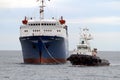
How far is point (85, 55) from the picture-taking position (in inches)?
3152

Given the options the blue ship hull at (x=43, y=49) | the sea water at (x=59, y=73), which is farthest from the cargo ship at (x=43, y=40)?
the sea water at (x=59, y=73)

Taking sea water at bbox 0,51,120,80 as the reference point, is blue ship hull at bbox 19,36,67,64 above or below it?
above

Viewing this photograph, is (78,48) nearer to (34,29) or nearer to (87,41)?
(87,41)

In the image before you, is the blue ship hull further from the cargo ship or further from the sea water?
the sea water

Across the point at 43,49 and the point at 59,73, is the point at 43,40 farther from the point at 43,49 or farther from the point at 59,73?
the point at 59,73

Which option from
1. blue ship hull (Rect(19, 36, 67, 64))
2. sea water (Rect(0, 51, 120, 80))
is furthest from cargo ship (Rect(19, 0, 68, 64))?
sea water (Rect(0, 51, 120, 80))

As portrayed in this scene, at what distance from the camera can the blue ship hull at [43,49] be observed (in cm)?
8856

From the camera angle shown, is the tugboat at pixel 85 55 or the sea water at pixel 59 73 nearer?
the sea water at pixel 59 73

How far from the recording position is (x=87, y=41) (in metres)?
89.1

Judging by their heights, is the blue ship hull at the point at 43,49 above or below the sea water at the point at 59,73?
above

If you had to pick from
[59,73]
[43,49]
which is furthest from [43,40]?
[59,73]

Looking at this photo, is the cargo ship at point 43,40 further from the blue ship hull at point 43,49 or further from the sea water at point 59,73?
the sea water at point 59,73

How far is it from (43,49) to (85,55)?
10.8 metres

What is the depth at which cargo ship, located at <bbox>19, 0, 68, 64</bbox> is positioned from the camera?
8875 centimetres
